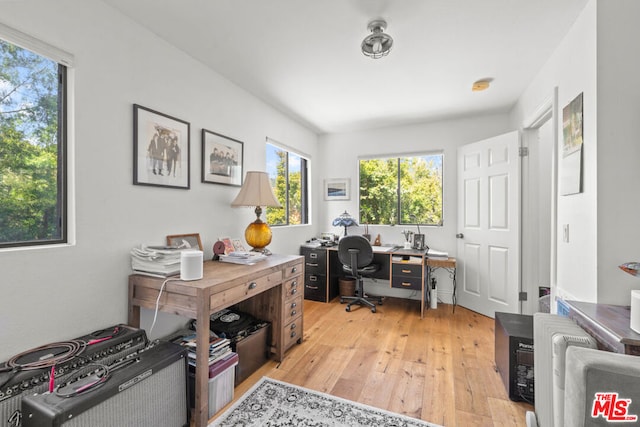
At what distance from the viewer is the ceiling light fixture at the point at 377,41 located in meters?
1.83

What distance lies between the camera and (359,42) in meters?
2.04

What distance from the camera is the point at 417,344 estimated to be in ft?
8.38

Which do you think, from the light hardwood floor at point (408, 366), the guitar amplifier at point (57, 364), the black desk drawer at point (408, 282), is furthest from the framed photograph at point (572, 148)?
the guitar amplifier at point (57, 364)

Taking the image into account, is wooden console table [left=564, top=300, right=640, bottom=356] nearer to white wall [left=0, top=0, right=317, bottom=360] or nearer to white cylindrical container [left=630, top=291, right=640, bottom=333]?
white cylindrical container [left=630, top=291, right=640, bottom=333]

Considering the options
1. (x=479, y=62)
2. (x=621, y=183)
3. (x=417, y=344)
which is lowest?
(x=417, y=344)

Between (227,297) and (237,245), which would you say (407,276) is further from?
(227,297)

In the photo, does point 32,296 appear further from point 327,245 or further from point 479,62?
point 479,62

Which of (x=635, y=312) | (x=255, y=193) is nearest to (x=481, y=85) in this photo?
(x=635, y=312)

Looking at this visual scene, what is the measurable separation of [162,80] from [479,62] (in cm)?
251

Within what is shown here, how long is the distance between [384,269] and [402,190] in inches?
48.0

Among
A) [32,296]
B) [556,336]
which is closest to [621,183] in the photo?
[556,336]

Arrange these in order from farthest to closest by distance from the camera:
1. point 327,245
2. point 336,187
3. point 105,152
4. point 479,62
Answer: point 336,187 < point 327,245 < point 479,62 < point 105,152

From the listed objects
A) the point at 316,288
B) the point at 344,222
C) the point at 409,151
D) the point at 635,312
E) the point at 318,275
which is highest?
the point at 409,151

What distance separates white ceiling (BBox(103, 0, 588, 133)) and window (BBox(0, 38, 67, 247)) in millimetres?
623
